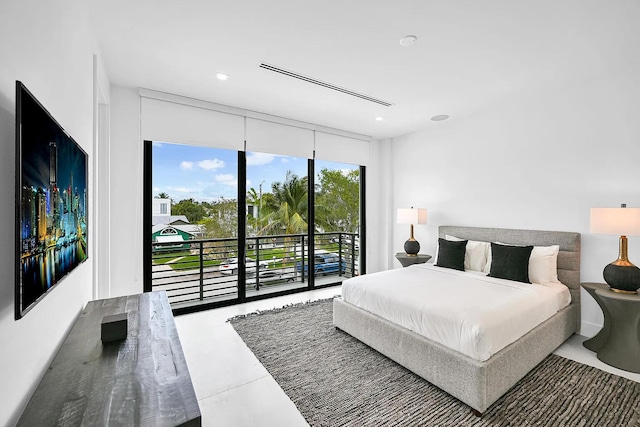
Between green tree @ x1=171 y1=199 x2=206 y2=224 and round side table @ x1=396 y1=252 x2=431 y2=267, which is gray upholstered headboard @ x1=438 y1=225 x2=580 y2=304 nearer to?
round side table @ x1=396 y1=252 x2=431 y2=267

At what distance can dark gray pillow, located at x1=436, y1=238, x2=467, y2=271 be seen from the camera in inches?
148

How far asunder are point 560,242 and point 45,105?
4.41 m

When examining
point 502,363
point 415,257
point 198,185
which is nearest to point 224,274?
point 198,185

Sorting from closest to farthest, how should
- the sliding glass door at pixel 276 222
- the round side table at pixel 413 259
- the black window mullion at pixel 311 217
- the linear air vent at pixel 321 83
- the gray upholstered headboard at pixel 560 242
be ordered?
the linear air vent at pixel 321 83, the gray upholstered headboard at pixel 560 242, the sliding glass door at pixel 276 222, the round side table at pixel 413 259, the black window mullion at pixel 311 217

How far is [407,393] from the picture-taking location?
7.15ft

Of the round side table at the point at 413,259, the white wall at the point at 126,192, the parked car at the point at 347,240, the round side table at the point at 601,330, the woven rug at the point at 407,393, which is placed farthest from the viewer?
the parked car at the point at 347,240

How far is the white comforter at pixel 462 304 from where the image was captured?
2096 mm

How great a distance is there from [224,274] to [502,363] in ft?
11.4

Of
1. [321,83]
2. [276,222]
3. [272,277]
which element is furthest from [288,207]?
[321,83]

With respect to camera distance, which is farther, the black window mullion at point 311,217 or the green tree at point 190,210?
the black window mullion at point 311,217

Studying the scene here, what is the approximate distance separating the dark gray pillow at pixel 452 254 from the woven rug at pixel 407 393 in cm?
132

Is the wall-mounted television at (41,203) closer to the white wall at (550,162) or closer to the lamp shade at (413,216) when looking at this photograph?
the lamp shade at (413,216)

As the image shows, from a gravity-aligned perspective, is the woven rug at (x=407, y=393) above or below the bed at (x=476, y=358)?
below

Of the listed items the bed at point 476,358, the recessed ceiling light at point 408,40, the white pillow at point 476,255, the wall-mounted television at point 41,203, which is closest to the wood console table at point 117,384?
the wall-mounted television at point 41,203
